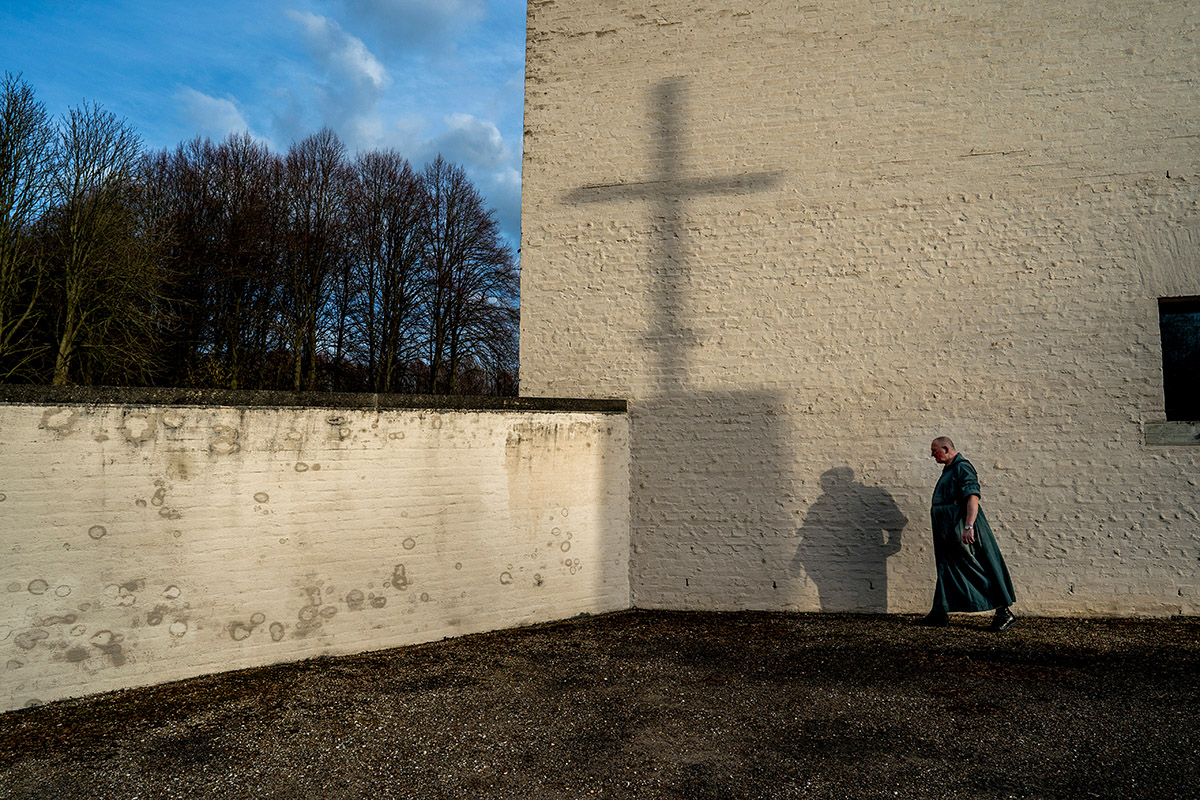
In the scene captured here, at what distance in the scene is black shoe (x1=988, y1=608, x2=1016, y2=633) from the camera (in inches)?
241

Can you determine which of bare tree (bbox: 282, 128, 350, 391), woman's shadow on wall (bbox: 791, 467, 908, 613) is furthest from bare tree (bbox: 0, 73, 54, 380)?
woman's shadow on wall (bbox: 791, 467, 908, 613)

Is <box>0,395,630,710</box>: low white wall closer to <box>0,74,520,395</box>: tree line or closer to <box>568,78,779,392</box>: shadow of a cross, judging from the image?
<box>568,78,779,392</box>: shadow of a cross

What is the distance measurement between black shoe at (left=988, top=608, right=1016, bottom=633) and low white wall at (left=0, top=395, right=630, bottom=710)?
12.6 feet

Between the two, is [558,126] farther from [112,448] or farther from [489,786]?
[489,786]

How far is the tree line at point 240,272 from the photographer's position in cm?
1230

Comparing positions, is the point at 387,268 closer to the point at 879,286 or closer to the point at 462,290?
the point at 462,290

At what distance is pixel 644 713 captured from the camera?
13.8 feet

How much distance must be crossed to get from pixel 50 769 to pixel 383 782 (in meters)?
1.86

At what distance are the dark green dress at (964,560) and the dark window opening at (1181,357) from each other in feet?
8.51

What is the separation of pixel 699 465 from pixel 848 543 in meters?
1.78

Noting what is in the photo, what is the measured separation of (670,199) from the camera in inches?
311

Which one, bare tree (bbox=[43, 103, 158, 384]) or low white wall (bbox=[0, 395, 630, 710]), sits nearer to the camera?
low white wall (bbox=[0, 395, 630, 710])

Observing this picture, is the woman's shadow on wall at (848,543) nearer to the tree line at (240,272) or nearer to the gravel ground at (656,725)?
the gravel ground at (656,725)

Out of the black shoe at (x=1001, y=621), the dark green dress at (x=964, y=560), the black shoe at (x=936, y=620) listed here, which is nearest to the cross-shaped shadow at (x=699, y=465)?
the black shoe at (x=936, y=620)
